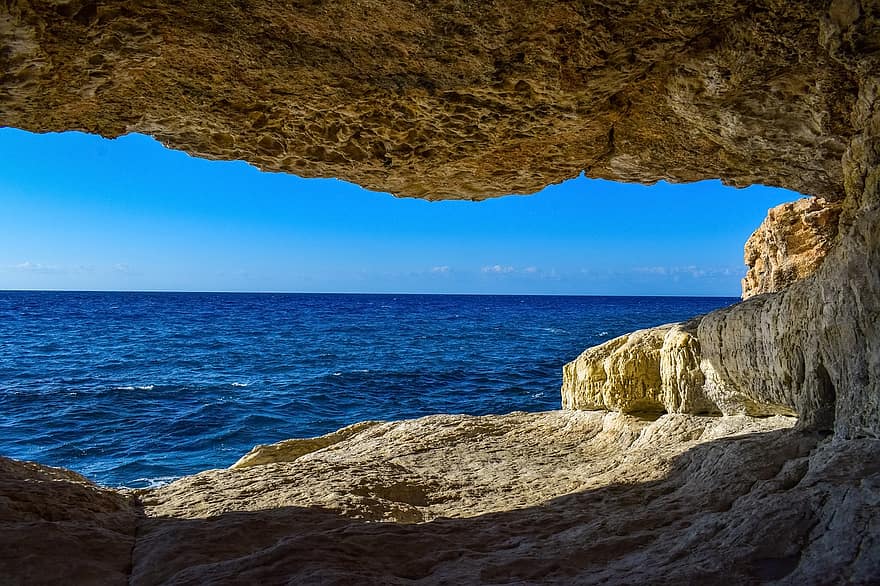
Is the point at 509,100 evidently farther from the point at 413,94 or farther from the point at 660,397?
the point at 660,397

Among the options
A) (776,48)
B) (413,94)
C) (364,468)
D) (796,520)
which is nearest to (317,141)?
(413,94)

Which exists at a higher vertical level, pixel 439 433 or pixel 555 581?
pixel 555 581

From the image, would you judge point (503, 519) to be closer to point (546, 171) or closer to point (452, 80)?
point (452, 80)

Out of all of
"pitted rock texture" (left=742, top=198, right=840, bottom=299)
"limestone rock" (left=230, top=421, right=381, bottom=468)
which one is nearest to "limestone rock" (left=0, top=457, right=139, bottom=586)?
"limestone rock" (left=230, top=421, right=381, bottom=468)

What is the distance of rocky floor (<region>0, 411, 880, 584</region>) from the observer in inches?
123

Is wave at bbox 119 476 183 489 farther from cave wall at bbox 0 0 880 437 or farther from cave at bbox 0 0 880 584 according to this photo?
cave wall at bbox 0 0 880 437

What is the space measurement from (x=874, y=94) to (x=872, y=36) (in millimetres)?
570

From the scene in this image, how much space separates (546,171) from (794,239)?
6.24 metres

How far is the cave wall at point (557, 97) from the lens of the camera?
4.60m

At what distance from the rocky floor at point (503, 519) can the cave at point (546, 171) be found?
30mm

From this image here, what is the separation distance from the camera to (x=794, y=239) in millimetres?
11336

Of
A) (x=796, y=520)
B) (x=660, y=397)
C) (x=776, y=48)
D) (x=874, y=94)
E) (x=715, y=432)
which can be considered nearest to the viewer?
(x=796, y=520)

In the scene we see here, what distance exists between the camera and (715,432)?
6867 millimetres

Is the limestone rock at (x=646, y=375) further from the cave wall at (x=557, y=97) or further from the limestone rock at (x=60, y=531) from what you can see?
the limestone rock at (x=60, y=531)
